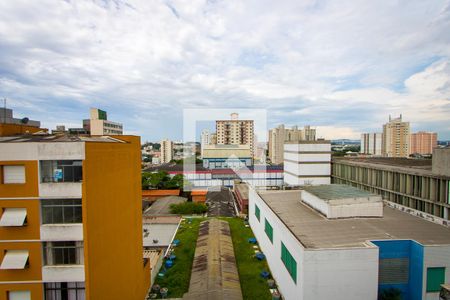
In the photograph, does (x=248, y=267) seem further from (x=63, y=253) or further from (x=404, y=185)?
(x=404, y=185)

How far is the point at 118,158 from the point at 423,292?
550 inches

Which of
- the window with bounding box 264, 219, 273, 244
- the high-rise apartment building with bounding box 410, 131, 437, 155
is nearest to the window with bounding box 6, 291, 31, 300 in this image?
the window with bounding box 264, 219, 273, 244

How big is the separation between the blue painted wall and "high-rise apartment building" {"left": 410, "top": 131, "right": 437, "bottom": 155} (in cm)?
9540

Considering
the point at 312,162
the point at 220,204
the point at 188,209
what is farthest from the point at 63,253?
the point at 312,162

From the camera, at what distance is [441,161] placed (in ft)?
59.1

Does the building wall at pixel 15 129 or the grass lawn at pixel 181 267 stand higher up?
the building wall at pixel 15 129

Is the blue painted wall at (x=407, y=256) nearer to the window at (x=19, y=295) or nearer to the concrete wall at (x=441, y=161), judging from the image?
the concrete wall at (x=441, y=161)

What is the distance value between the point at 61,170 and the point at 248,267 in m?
13.6

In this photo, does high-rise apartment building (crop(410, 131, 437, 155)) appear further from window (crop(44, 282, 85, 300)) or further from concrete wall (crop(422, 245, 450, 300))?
window (crop(44, 282, 85, 300))

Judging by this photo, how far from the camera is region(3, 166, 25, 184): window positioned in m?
7.93

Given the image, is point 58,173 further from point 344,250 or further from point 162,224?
point 162,224

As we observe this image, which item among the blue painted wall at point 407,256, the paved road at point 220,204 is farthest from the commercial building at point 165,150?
the blue painted wall at point 407,256

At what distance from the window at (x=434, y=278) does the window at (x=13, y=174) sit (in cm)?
1595

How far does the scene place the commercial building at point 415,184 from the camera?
1776 centimetres
